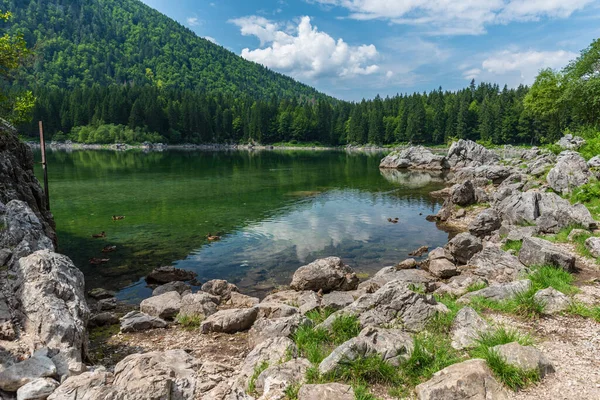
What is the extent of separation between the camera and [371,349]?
8.87 meters

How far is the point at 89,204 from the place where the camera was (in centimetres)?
4575

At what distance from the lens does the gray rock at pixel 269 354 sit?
30.0 feet

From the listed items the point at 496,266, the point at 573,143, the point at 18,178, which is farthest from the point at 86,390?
the point at 573,143

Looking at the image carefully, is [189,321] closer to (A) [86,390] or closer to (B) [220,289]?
(B) [220,289]

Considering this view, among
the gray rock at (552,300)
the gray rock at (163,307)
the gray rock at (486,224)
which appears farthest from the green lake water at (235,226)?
the gray rock at (552,300)

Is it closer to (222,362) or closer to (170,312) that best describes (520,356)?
(222,362)

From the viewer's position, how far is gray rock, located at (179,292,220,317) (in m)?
15.5

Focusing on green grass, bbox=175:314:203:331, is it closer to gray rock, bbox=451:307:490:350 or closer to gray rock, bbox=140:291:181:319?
gray rock, bbox=140:291:181:319

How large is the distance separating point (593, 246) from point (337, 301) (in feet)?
41.3

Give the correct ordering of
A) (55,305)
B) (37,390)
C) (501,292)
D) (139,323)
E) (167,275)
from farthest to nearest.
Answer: (167,275), (139,323), (501,292), (55,305), (37,390)

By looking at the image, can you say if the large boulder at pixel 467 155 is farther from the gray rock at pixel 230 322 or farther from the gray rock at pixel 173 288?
the gray rock at pixel 230 322

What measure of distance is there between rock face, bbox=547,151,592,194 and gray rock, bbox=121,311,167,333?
106 feet

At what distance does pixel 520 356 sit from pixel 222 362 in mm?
7468

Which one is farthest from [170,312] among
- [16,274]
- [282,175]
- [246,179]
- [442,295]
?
[282,175]
